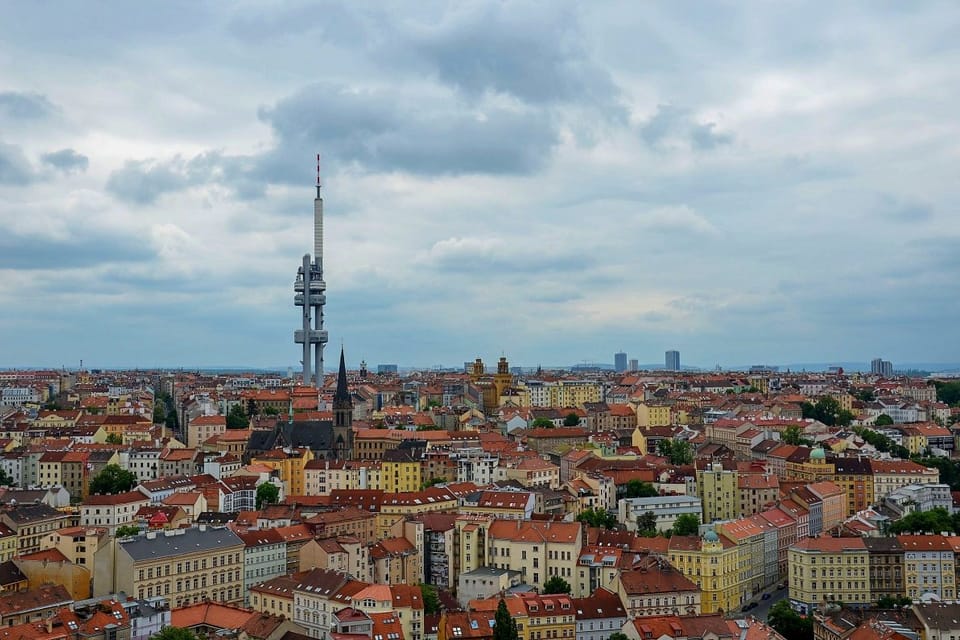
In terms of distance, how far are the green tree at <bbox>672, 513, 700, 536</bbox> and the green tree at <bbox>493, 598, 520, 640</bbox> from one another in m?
26.8

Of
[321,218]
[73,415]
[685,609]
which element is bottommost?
[685,609]

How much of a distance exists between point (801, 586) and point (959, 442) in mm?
70597

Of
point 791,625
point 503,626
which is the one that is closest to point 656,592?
point 791,625

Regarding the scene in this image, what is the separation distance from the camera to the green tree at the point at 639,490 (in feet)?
305

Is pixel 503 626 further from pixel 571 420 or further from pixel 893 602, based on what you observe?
pixel 571 420

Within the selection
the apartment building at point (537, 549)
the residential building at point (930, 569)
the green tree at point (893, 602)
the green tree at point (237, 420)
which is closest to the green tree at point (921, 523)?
the residential building at point (930, 569)

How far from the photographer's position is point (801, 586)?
241ft

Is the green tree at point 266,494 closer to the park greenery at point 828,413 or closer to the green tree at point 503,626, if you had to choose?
the green tree at point 503,626

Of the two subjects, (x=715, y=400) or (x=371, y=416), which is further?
(x=715, y=400)

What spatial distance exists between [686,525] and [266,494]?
34207mm

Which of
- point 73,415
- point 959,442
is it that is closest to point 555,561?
point 959,442

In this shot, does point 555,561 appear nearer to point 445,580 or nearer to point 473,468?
point 445,580

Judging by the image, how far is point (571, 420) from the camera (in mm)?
152625

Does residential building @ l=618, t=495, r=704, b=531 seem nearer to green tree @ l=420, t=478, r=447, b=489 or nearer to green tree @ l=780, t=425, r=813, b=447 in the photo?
green tree @ l=420, t=478, r=447, b=489
